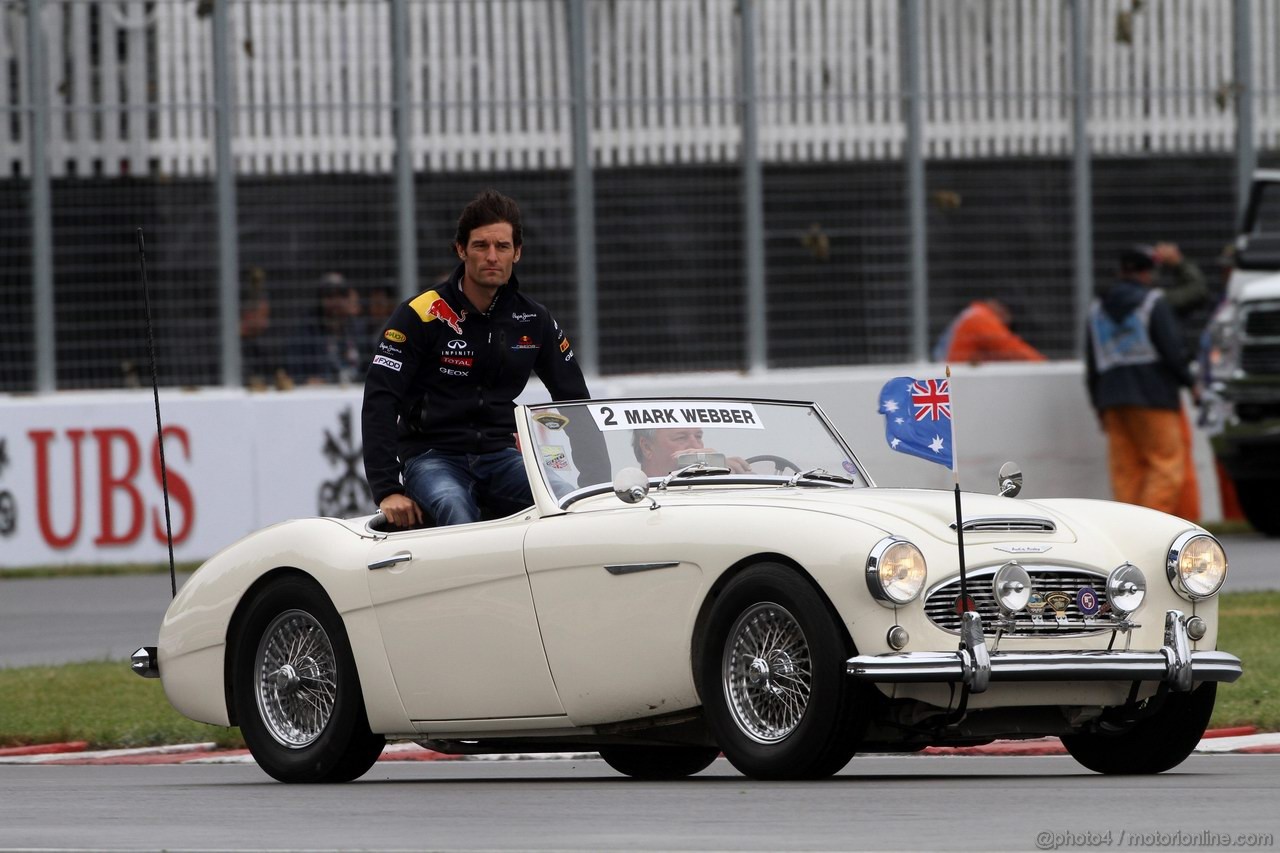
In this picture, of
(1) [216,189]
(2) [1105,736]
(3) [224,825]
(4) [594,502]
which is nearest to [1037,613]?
(2) [1105,736]

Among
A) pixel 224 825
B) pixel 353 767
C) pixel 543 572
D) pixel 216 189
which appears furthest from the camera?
pixel 216 189

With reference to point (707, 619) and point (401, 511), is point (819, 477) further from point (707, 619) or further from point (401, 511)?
point (401, 511)

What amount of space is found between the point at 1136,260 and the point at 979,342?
185 cm

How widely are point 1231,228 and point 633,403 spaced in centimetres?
1402

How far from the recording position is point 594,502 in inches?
324

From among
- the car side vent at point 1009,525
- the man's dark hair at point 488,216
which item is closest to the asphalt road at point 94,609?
the man's dark hair at point 488,216

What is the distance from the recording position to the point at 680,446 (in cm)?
852

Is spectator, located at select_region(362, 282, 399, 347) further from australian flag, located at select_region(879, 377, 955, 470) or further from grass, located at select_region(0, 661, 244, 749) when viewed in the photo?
australian flag, located at select_region(879, 377, 955, 470)

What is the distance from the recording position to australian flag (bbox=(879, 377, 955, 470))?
28.1 feet

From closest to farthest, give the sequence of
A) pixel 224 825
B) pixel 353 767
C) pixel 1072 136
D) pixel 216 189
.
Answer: pixel 224 825 < pixel 353 767 < pixel 216 189 < pixel 1072 136

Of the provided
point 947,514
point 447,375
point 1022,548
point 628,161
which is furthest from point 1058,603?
point 628,161

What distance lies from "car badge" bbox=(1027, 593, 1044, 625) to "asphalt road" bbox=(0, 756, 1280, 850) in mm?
481

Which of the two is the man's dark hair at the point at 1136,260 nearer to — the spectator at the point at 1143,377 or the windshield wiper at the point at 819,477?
the spectator at the point at 1143,377

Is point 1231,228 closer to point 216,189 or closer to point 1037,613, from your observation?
point 216,189
